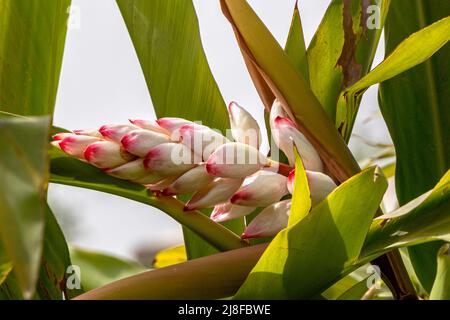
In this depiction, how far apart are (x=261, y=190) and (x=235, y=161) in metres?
0.04

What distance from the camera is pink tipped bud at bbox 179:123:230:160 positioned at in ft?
2.24

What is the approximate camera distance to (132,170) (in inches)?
27.2

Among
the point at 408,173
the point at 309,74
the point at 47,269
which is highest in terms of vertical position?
the point at 309,74

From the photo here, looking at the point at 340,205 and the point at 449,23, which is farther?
the point at 449,23

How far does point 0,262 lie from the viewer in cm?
59

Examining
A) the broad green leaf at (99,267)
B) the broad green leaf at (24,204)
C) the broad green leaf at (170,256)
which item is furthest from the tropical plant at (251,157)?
the broad green leaf at (170,256)

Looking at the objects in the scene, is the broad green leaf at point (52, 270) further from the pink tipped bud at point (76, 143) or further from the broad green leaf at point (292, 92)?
the broad green leaf at point (292, 92)

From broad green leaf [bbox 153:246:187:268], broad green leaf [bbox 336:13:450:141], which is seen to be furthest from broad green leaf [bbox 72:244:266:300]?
broad green leaf [bbox 153:246:187:268]

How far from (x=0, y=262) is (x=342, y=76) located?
0.49 meters

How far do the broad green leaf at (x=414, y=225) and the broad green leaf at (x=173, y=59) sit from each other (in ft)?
0.97

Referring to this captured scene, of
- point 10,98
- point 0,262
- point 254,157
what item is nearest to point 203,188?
point 254,157

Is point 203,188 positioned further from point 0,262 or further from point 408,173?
point 408,173
